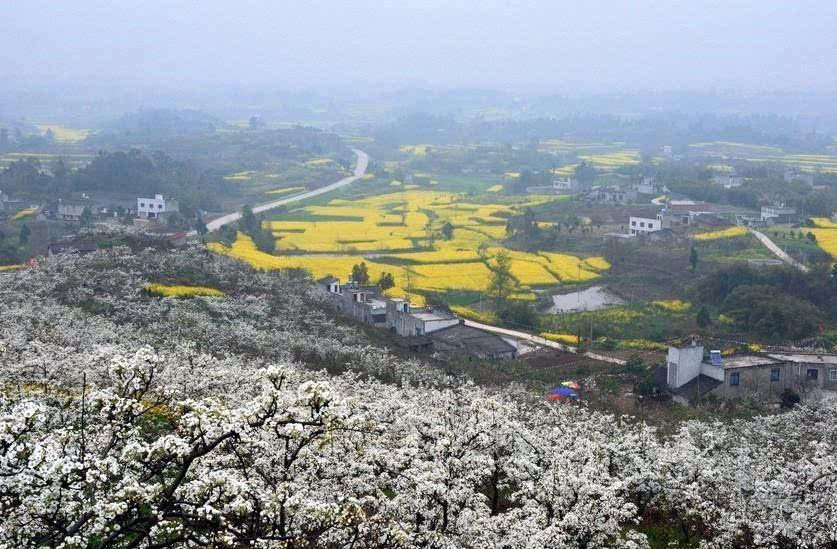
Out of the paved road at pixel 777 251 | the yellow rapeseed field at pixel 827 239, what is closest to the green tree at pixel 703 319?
Answer: the paved road at pixel 777 251

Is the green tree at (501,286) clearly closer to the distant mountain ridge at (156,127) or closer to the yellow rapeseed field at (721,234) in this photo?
the yellow rapeseed field at (721,234)

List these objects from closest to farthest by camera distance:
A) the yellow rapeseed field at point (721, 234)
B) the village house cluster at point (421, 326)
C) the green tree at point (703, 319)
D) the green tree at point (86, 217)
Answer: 1. the village house cluster at point (421, 326)
2. the green tree at point (703, 319)
3. the yellow rapeseed field at point (721, 234)
4. the green tree at point (86, 217)

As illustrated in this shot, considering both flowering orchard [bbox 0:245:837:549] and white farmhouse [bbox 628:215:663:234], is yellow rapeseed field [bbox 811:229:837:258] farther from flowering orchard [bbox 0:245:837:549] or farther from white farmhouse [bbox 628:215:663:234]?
flowering orchard [bbox 0:245:837:549]

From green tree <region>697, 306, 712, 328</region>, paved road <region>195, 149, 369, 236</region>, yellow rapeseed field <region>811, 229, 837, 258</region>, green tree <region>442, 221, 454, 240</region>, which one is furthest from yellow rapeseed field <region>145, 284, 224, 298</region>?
yellow rapeseed field <region>811, 229, 837, 258</region>

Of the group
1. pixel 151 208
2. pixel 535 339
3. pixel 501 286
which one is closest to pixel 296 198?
pixel 151 208

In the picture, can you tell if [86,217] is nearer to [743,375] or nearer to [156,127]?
[743,375]

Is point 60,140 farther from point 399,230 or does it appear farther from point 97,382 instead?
point 97,382
